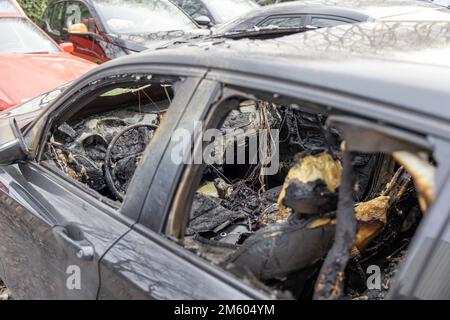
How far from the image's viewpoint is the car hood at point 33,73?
4.12m

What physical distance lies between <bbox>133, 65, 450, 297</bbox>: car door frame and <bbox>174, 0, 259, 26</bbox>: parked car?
6.15 m

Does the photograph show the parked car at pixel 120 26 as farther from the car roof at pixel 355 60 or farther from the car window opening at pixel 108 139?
the car roof at pixel 355 60

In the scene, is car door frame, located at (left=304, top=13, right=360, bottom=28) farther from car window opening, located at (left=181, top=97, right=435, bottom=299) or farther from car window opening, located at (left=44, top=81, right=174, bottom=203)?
car window opening, located at (left=44, top=81, right=174, bottom=203)

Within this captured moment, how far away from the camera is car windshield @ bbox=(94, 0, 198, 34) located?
5797mm

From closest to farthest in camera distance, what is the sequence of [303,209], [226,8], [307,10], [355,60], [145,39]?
[355,60], [303,209], [307,10], [145,39], [226,8]

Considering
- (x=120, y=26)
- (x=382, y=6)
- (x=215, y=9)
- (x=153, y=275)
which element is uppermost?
(x=382, y=6)

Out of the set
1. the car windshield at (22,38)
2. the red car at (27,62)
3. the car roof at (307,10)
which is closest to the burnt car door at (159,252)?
the red car at (27,62)

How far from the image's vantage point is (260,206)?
2.57 metres

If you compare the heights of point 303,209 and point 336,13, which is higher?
point 336,13

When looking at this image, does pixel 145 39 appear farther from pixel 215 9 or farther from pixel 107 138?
pixel 107 138

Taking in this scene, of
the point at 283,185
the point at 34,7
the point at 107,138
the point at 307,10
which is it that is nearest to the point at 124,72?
the point at 283,185

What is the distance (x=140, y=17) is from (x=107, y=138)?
3.63 metres

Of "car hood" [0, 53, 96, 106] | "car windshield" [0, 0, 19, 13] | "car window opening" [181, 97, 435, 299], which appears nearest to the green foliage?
"car windshield" [0, 0, 19, 13]
